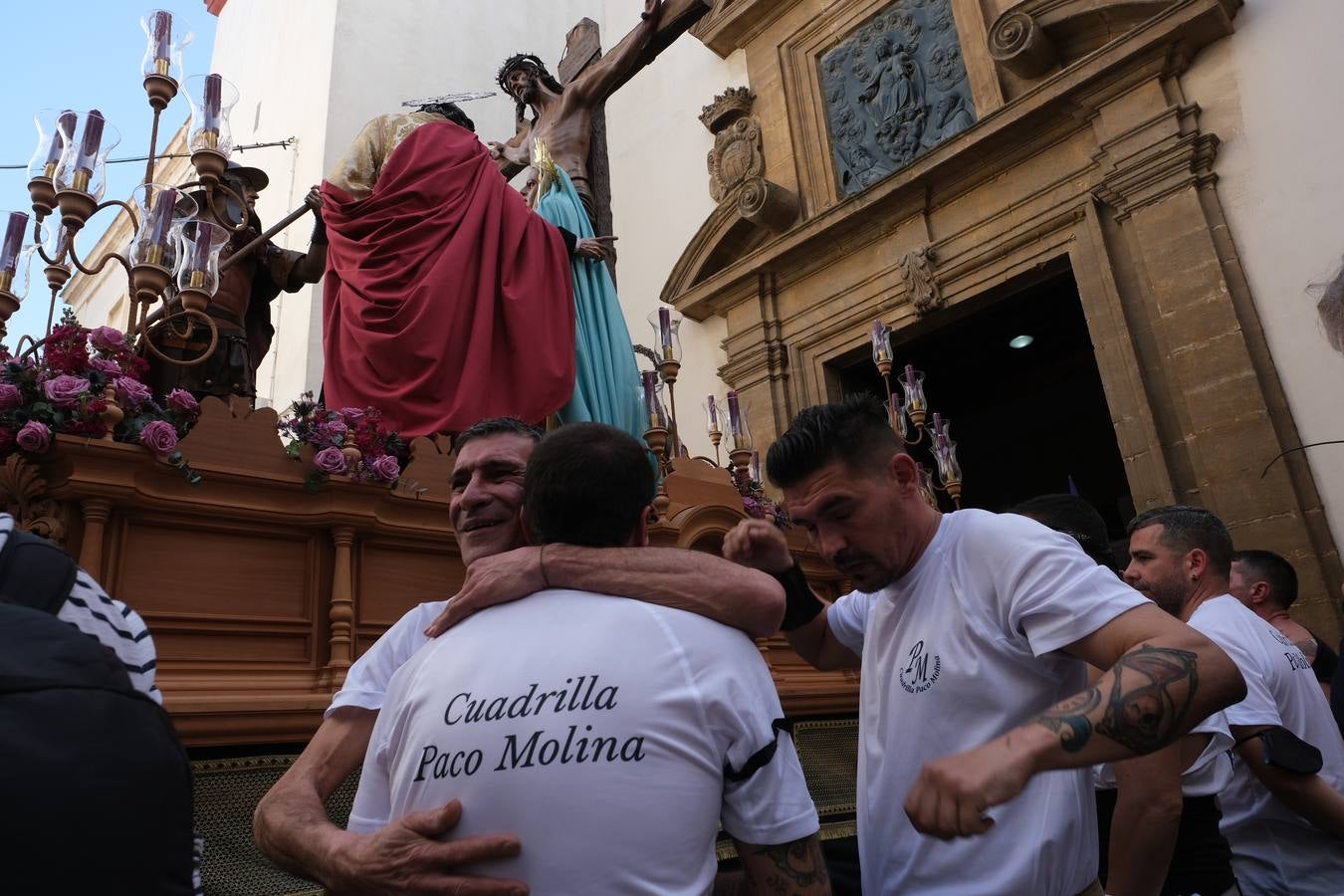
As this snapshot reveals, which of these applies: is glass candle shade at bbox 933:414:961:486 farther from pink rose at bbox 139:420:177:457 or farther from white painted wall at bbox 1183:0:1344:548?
pink rose at bbox 139:420:177:457

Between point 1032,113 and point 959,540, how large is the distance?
238 inches

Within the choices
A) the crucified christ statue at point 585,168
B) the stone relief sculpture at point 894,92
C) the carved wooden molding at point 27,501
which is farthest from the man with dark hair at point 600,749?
the stone relief sculpture at point 894,92

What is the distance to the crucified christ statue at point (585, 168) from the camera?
3.91 metres

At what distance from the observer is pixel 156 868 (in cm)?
64

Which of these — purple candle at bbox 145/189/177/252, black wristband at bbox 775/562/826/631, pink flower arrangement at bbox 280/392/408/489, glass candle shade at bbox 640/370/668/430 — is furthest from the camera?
glass candle shade at bbox 640/370/668/430

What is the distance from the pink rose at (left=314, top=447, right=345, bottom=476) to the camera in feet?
8.64

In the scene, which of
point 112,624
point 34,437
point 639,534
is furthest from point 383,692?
point 34,437

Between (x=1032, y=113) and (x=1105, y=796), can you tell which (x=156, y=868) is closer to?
(x=1105, y=796)

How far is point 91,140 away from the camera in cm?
303

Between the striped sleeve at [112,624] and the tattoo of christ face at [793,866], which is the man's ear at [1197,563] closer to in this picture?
the tattoo of christ face at [793,866]

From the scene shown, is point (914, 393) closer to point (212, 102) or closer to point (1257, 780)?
point (1257, 780)

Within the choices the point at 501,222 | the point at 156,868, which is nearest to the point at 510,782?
the point at 156,868

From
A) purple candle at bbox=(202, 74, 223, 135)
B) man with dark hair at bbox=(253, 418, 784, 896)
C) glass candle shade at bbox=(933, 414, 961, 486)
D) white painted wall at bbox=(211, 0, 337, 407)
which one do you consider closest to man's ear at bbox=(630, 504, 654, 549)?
man with dark hair at bbox=(253, 418, 784, 896)

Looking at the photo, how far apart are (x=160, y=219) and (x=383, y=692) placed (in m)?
1.98
